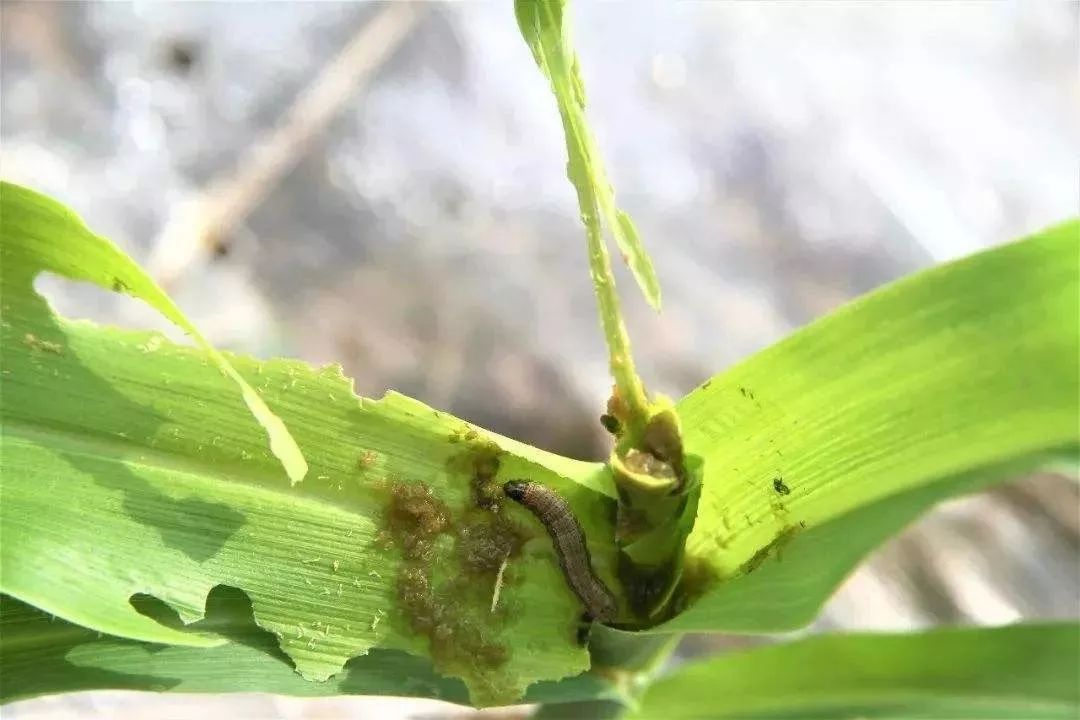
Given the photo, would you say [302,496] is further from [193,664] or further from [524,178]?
[524,178]

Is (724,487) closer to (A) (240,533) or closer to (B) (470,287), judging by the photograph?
Answer: (A) (240,533)

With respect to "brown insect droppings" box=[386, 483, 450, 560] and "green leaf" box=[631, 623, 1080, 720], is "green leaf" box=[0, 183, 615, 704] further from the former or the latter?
"green leaf" box=[631, 623, 1080, 720]

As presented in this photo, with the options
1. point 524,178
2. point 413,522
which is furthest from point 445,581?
point 524,178

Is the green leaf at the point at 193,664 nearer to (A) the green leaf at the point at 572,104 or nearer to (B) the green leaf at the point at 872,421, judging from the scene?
(B) the green leaf at the point at 872,421

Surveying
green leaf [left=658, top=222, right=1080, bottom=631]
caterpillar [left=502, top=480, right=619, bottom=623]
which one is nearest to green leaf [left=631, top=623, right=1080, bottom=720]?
green leaf [left=658, top=222, right=1080, bottom=631]

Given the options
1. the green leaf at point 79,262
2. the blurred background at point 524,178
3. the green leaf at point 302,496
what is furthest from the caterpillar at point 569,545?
the blurred background at point 524,178
